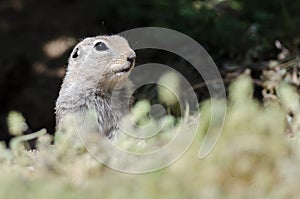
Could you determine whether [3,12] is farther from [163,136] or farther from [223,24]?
[163,136]

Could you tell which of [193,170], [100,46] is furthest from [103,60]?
[193,170]

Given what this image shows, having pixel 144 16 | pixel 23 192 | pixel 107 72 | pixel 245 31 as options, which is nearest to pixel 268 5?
pixel 245 31

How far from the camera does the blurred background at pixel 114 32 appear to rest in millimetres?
7273

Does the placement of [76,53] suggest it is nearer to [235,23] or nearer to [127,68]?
[127,68]

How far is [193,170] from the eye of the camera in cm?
354

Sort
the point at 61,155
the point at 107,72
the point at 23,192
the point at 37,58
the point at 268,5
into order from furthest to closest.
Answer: the point at 37,58 < the point at 268,5 < the point at 107,72 < the point at 61,155 < the point at 23,192

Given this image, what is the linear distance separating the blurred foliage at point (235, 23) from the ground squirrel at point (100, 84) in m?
1.51

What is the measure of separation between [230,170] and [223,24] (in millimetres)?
3728

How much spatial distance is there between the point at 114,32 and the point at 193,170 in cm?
501

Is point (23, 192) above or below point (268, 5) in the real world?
below

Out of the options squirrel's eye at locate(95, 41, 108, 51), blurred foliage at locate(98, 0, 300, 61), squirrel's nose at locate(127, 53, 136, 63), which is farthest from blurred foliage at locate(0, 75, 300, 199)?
blurred foliage at locate(98, 0, 300, 61)

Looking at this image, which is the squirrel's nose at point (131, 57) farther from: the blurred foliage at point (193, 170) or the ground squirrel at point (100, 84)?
the blurred foliage at point (193, 170)

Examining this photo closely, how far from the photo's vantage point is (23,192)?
3.25m

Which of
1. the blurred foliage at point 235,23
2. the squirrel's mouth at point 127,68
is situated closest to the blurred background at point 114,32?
the blurred foliage at point 235,23
